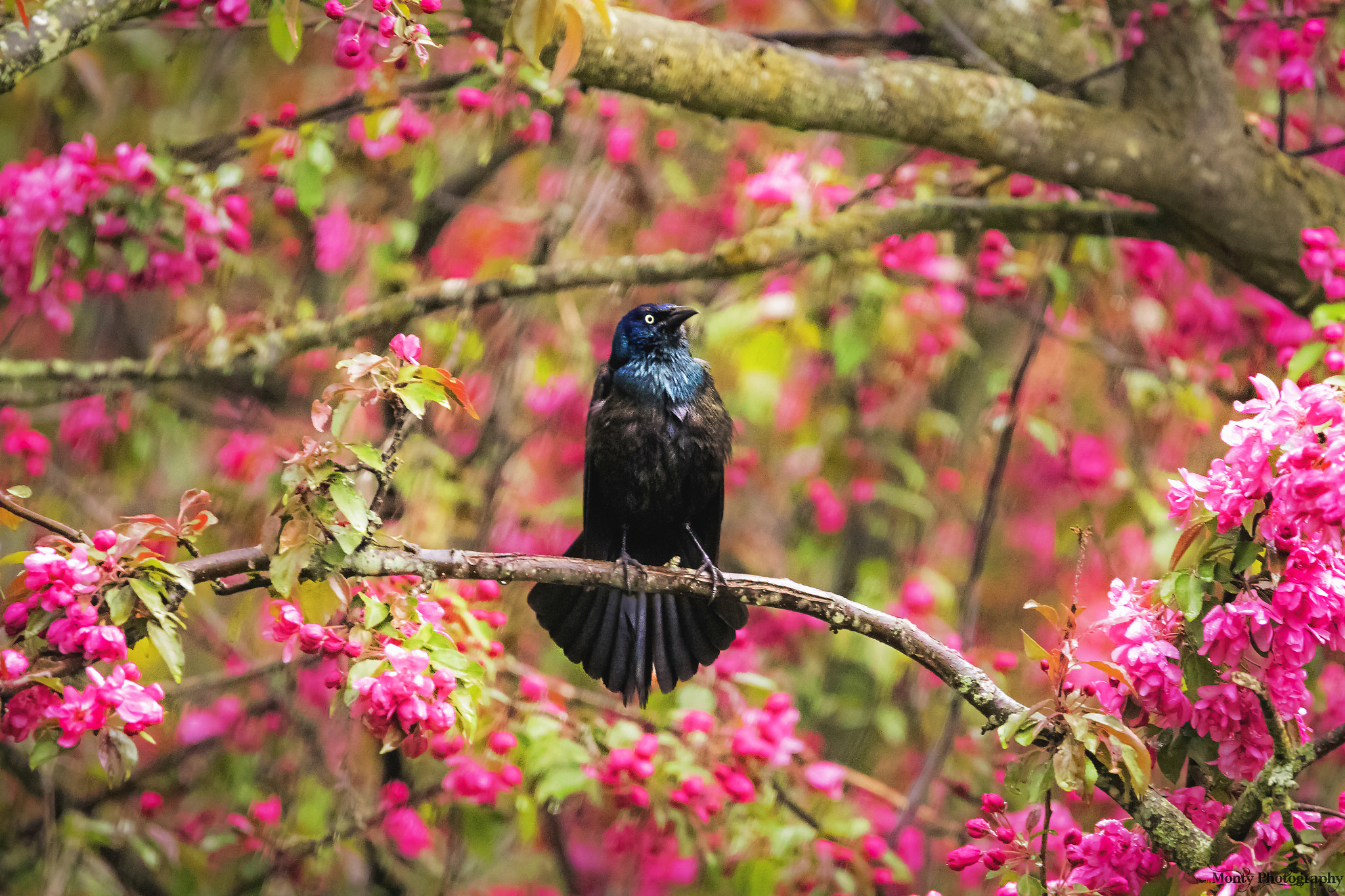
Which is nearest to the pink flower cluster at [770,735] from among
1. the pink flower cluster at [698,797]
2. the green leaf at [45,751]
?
the pink flower cluster at [698,797]

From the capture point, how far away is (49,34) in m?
2.02

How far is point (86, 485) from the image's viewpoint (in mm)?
4461

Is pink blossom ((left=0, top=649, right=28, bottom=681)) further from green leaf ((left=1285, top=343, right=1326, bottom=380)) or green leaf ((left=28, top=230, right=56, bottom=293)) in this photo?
green leaf ((left=1285, top=343, right=1326, bottom=380))

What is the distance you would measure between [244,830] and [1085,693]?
2492 millimetres

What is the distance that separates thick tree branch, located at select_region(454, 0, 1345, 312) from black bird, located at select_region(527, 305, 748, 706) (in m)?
0.74

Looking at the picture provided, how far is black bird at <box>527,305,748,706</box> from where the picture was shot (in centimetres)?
279

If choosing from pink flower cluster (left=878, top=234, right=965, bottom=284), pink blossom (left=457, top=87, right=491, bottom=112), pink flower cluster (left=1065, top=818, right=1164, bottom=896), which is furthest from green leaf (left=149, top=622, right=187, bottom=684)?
pink flower cluster (left=878, top=234, right=965, bottom=284)

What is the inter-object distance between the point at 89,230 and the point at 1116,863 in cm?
294

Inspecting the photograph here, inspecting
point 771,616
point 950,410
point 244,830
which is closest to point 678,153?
point 950,410

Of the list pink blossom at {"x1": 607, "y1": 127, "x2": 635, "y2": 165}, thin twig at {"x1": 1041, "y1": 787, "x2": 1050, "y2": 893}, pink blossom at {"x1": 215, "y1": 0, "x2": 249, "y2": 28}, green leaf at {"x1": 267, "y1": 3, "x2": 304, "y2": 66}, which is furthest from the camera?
pink blossom at {"x1": 607, "y1": 127, "x2": 635, "y2": 165}

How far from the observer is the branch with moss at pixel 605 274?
3246mm

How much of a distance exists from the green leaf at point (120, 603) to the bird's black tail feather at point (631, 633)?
1.14 metres

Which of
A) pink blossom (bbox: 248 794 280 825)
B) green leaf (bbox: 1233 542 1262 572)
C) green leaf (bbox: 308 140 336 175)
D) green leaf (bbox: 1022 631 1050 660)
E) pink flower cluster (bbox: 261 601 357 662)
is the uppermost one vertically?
green leaf (bbox: 308 140 336 175)

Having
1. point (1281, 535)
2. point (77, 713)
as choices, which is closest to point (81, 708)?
point (77, 713)
